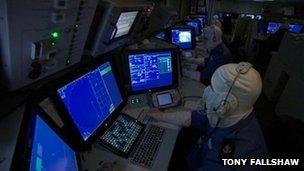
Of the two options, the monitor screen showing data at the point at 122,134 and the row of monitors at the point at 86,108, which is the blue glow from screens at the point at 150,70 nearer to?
the row of monitors at the point at 86,108

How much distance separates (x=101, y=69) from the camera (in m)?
1.36

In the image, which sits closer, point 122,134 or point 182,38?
point 122,134

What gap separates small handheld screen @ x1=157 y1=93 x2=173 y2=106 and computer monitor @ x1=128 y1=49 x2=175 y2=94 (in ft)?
0.22

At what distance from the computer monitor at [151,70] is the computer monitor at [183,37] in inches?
71.3

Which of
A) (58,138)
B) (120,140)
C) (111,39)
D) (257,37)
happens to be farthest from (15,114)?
(257,37)

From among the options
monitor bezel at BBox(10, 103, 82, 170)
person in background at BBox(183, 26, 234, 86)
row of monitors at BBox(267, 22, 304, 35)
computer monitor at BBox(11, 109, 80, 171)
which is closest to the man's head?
computer monitor at BBox(11, 109, 80, 171)

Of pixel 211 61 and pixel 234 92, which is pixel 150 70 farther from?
pixel 211 61

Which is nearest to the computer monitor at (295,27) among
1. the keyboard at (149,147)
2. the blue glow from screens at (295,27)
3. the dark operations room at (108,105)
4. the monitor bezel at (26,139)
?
the blue glow from screens at (295,27)

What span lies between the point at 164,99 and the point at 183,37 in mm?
2135

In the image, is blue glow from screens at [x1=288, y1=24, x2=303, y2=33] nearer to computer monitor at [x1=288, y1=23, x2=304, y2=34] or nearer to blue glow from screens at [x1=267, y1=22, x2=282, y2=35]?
computer monitor at [x1=288, y1=23, x2=304, y2=34]

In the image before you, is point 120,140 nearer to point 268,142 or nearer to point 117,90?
point 117,90

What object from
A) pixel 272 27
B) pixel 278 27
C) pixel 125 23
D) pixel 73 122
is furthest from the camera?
pixel 272 27

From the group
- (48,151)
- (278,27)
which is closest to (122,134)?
(48,151)

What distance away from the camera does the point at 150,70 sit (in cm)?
188
